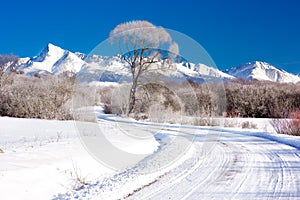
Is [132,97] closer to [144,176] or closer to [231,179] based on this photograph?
[144,176]

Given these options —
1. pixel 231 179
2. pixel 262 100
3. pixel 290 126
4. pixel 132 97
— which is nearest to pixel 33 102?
pixel 132 97

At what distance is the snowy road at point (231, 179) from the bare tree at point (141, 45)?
18.5 m

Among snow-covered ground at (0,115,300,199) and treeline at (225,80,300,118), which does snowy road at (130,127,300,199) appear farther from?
treeline at (225,80,300,118)

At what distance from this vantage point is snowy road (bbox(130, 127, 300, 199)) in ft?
14.4

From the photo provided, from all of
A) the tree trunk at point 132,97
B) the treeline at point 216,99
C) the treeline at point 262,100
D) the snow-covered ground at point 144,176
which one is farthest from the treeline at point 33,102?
the treeline at point 262,100

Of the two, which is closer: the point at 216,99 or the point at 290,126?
the point at 290,126

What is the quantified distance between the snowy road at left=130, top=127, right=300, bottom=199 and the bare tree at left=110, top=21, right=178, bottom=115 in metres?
18.5

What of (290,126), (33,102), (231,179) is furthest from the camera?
(33,102)

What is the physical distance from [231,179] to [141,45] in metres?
21.4

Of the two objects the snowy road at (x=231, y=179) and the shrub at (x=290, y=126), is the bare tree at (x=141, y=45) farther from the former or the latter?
the snowy road at (x=231, y=179)

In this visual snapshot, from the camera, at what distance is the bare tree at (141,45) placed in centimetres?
2512

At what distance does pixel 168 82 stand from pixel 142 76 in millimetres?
2837

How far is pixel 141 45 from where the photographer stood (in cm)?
2555

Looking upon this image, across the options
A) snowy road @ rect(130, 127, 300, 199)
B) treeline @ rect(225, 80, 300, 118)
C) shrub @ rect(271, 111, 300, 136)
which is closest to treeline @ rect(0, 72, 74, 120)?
shrub @ rect(271, 111, 300, 136)
